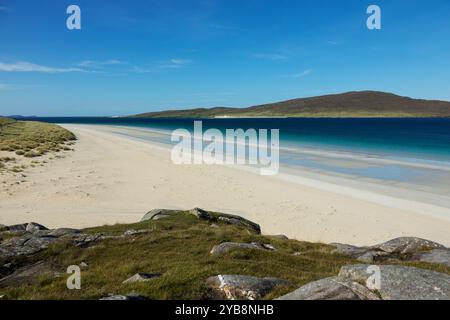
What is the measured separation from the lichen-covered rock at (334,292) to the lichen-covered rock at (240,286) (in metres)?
0.85

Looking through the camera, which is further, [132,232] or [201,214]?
[201,214]

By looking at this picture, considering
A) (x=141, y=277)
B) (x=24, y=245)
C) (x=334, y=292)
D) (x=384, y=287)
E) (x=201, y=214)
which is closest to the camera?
(x=334, y=292)

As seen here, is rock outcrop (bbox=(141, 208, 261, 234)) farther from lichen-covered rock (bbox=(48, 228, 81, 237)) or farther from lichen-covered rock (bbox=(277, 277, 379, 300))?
lichen-covered rock (bbox=(277, 277, 379, 300))

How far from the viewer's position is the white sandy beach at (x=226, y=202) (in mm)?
18938

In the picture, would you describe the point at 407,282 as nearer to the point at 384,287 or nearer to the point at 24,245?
the point at 384,287

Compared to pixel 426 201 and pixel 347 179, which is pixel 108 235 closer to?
pixel 426 201

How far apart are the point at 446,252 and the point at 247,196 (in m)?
15.6

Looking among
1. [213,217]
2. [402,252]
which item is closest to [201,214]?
[213,217]

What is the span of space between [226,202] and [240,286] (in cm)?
1751

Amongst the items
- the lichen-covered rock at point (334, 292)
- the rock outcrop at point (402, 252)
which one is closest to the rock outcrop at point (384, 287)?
the lichen-covered rock at point (334, 292)

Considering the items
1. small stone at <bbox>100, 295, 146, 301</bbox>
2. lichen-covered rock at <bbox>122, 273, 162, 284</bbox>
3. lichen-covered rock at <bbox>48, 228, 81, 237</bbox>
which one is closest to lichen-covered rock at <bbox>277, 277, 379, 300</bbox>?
small stone at <bbox>100, 295, 146, 301</bbox>

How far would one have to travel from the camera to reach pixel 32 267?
9828mm

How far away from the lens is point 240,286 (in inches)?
285
